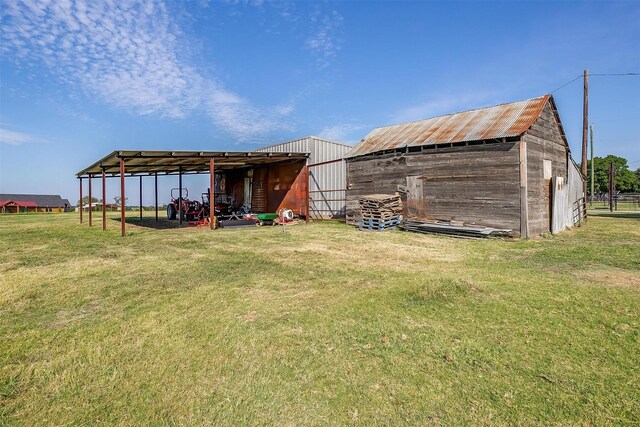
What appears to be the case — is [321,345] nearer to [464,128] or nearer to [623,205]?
[464,128]

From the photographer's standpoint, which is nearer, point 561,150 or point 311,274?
point 311,274

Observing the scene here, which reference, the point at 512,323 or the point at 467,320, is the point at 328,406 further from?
the point at 512,323

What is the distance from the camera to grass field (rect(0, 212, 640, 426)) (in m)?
2.81

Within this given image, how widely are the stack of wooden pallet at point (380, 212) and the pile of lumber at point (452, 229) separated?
623mm

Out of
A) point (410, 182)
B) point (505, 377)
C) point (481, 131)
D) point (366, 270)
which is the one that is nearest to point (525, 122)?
point (481, 131)

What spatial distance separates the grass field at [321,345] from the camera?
2.81m

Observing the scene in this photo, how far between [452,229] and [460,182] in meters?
2.07

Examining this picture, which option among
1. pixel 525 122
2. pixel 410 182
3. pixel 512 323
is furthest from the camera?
pixel 410 182

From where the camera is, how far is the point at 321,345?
386cm

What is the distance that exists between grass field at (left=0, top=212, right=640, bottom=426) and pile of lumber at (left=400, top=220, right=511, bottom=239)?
5210mm

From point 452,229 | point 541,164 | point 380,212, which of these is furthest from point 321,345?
point 541,164

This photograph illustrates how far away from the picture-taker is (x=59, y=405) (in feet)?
9.41

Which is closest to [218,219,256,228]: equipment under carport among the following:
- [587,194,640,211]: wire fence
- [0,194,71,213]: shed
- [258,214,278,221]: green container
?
[258,214,278,221]: green container

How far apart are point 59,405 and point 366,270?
221 inches
